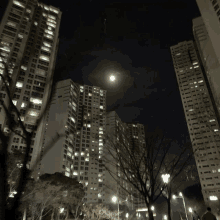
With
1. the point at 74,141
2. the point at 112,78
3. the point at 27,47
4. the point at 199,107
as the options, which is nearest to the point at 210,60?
the point at 199,107

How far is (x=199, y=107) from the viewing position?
87062 mm

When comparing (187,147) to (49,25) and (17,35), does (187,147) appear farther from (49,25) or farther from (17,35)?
(49,25)

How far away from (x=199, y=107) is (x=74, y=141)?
6569 cm

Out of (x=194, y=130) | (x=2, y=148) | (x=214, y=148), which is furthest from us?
(x=194, y=130)

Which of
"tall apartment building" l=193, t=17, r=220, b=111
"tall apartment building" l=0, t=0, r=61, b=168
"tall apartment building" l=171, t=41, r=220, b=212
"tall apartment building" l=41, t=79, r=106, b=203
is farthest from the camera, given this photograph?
"tall apartment building" l=171, t=41, r=220, b=212

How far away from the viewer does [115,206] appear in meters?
80.4

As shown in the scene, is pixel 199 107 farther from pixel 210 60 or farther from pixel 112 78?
pixel 112 78

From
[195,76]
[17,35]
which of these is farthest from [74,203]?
[195,76]

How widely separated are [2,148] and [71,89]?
80479mm

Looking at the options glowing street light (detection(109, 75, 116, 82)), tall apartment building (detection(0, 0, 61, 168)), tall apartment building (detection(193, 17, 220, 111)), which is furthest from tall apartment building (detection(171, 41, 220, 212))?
glowing street light (detection(109, 75, 116, 82))

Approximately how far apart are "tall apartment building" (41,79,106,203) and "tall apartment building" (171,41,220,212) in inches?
1861

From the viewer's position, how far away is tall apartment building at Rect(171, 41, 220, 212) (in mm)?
77569

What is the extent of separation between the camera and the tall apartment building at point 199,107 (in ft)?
254

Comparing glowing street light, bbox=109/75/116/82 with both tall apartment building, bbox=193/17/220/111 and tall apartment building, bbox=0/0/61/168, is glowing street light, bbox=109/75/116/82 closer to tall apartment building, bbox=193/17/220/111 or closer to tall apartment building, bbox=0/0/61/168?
tall apartment building, bbox=193/17/220/111
